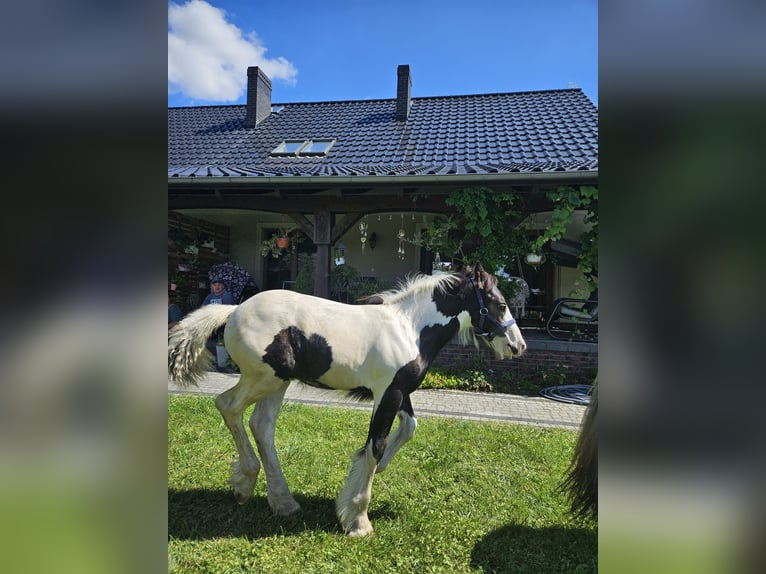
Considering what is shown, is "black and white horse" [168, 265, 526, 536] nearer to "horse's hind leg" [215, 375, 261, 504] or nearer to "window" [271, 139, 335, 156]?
"horse's hind leg" [215, 375, 261, 504]

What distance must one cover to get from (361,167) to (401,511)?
6.00 m

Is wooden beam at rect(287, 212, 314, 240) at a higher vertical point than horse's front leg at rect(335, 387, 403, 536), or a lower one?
higher

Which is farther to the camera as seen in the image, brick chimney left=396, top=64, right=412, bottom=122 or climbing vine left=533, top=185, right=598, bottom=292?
brick chimney left=396, top=64, right=412, bottom=122

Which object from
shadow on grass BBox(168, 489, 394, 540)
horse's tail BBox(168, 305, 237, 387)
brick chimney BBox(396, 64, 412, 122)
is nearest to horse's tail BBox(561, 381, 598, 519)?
shadow on grass BBox(168, 489, 394, 540)

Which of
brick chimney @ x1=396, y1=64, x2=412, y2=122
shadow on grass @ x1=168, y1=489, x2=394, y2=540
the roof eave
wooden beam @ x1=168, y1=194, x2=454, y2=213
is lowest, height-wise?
shadow on grass @ x1=168, y1=489, x2=394, y2=540

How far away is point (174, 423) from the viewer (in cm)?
438

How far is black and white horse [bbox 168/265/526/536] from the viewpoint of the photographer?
2369 mm

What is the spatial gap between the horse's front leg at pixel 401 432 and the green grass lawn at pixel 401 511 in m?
0.37

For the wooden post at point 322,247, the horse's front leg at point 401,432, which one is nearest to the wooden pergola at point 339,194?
the wooden post at point 322,247

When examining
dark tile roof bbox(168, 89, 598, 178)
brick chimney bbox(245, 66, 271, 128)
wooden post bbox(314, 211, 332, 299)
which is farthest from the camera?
brick chimney bbox(245, 66, 271, 128)

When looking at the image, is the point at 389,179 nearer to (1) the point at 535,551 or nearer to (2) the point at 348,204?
(2) the point at 348,204

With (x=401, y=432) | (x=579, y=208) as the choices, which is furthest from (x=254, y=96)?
(x=401, y=432)

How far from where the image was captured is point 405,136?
31.0ft
